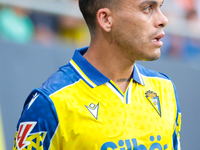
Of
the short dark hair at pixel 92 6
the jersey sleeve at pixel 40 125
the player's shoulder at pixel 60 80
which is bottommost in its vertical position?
the jersey sleeve at pixel 40 125

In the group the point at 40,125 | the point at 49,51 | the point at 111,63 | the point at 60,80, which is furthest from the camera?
the point at 49,51

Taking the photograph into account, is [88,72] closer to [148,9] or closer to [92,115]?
[92,115]

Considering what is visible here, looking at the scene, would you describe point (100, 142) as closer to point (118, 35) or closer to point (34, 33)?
point (118, 35)

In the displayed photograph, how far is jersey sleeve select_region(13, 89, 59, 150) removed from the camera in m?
1.66

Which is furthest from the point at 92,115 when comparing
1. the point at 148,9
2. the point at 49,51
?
the point at 49,51

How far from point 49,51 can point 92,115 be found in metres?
2.11

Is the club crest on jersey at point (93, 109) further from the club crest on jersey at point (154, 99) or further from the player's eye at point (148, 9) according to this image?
the player's eye at point (148, 9)

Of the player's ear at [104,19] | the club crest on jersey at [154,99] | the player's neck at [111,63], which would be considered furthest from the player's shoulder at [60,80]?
the club crest on jersey at [154,99]

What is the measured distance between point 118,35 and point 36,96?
62cm

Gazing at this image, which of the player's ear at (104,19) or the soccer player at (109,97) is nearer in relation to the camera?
the soccer player at (109,97)

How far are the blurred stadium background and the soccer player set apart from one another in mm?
1570

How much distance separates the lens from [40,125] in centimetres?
167

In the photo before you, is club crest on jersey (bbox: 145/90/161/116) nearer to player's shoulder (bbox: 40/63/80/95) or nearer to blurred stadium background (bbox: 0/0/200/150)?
player's shoulder (bbox: 40/63/80/95)

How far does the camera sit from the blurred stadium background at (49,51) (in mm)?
3406
